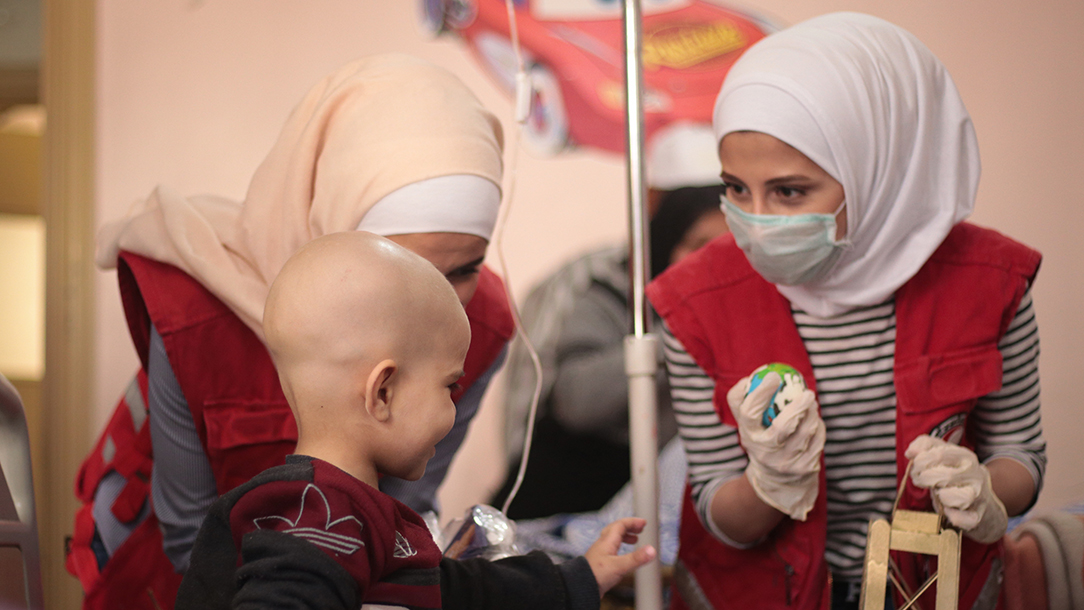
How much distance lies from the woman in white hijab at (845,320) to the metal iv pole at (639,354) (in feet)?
0.36

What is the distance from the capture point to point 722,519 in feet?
4.04

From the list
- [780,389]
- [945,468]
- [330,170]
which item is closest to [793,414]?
[780,389]

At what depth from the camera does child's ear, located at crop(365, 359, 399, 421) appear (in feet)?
2.59

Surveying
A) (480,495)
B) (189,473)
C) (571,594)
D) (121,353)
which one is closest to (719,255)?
(571,594)

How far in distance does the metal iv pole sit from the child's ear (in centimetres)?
43

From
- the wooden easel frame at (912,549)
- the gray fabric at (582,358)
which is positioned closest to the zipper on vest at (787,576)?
the wooden easel frame at (912,549)

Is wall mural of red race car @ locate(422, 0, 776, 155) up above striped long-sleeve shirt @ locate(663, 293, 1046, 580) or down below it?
above

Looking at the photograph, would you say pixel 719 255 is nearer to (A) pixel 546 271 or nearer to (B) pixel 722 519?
(B) pixel 722 519

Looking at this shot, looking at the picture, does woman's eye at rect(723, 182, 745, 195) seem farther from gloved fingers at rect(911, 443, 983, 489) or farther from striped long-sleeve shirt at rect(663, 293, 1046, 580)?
gloved fingers at rect(911, 443, 983, 489)

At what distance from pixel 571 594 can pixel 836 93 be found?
0.72 m

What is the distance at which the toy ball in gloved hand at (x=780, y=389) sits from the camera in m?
1.10

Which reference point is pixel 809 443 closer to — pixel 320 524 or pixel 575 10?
pixel 320 524

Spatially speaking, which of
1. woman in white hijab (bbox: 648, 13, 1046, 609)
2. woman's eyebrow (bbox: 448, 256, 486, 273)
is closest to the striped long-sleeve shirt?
woman in white hijab (bbox: 648, 13, 1046, 609)

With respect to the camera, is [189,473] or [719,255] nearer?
[189,473]
